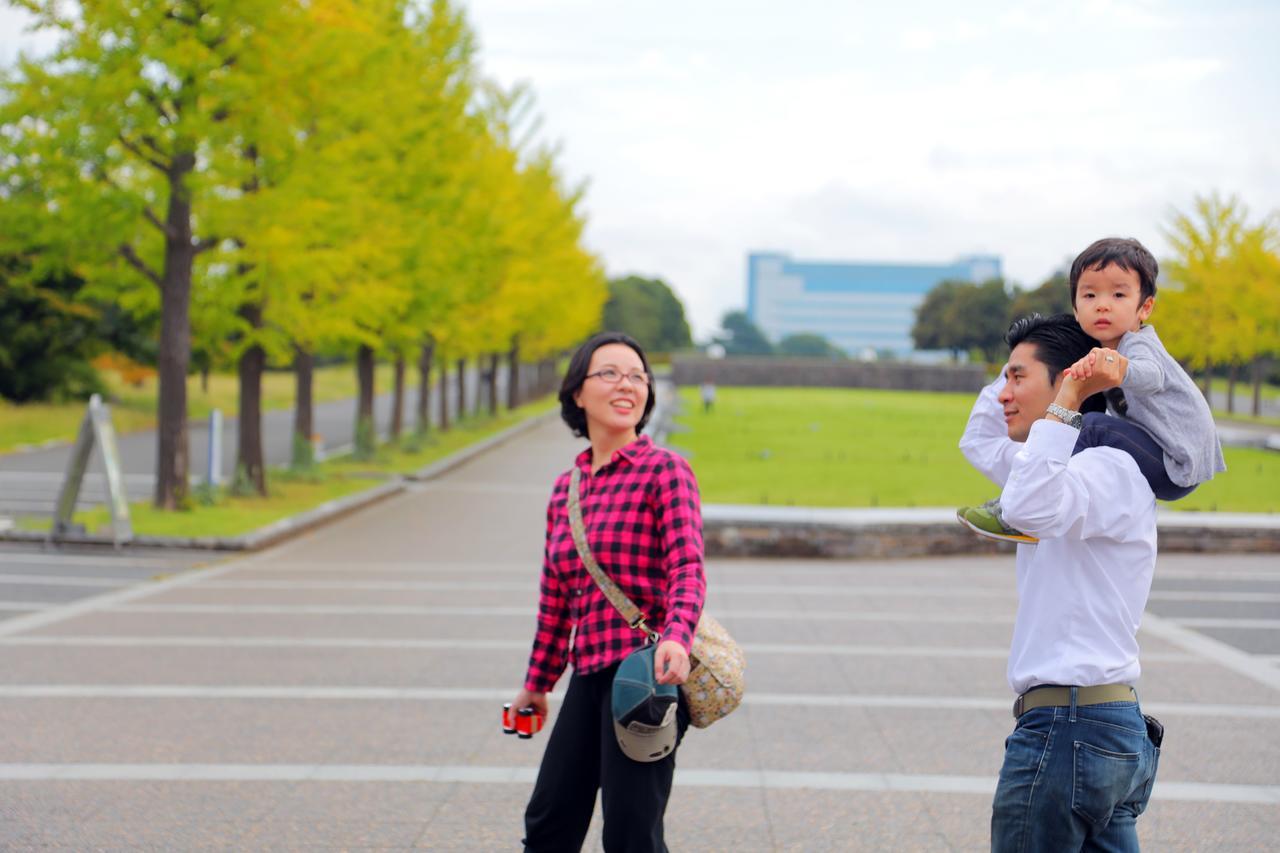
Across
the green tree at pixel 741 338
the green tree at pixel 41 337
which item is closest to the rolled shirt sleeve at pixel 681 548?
the green tree at pixel 41 337

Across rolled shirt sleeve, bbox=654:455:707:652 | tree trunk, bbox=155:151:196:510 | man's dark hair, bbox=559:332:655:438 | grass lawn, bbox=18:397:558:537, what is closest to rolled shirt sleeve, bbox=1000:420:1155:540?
rolled shirt sleeve, bbox=654:455:707:652

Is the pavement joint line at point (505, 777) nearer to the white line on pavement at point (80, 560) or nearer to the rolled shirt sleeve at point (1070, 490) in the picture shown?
the rolled shirt sleeve at point (1070, 490)

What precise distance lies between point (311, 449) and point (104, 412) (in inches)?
302

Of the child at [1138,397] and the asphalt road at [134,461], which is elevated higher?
the child at [1138,397]

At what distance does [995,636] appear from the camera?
9.70 metres

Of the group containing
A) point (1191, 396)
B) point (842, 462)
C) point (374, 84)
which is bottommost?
point (842, 462)

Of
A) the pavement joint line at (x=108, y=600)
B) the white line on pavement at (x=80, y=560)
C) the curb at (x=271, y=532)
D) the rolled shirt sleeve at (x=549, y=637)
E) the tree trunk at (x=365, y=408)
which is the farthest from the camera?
the tree trunk at (x=365, y=408)

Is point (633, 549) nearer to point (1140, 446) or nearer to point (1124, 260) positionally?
point (1140, 446)

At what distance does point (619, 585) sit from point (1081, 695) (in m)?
1.24

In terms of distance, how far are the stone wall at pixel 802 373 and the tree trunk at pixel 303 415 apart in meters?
61.2

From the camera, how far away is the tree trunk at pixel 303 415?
22297 millimetres

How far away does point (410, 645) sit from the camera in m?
9.15

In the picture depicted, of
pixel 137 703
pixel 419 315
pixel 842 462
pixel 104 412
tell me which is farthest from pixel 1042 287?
pixel 137 703

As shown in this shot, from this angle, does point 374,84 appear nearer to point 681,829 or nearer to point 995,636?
point 995,636
